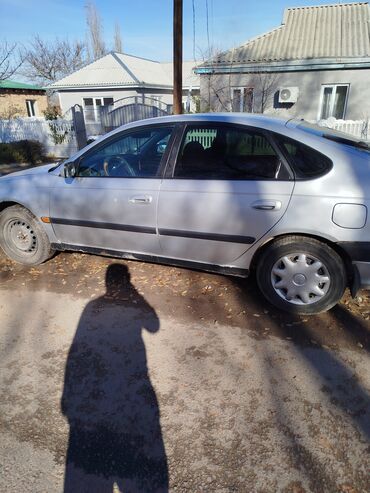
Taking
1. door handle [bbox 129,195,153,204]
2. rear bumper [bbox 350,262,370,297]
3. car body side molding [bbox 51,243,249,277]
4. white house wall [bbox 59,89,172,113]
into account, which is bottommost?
car body side molding [bbox 51,243,249,277]

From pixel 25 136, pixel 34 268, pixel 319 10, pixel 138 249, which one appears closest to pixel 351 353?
pixel 138 249

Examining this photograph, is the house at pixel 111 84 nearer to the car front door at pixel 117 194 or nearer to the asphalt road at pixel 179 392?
the car front door at pixel 117 194

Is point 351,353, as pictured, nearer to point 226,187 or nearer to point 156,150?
point 226,187

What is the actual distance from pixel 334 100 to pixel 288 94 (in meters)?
1.92

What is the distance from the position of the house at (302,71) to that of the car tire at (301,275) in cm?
1240

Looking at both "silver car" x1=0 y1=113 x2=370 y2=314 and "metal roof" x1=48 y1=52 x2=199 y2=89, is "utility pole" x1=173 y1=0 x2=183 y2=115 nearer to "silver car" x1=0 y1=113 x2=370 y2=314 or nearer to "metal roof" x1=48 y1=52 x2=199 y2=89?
"silver car" x1=0 y1=113 x2=370 y2=314

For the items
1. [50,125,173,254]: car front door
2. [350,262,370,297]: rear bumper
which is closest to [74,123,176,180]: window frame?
[50,125,173,254]: car front door

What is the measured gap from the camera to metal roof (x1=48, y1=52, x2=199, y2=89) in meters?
20.8

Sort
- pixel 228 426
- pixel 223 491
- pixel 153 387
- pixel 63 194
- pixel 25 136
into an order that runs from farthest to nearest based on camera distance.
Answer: pixel 25 136 → pixel 63 194 → pixel 153 387 → pixel 228 426 → pixel 223 491

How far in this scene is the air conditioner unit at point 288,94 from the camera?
13.2 metres

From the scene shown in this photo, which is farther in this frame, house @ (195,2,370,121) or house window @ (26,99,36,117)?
house window @ (26,99,36,117)

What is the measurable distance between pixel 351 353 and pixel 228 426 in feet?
4.05

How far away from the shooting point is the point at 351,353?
8.71 ft

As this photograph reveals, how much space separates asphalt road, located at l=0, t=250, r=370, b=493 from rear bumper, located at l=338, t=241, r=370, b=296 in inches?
17.3
